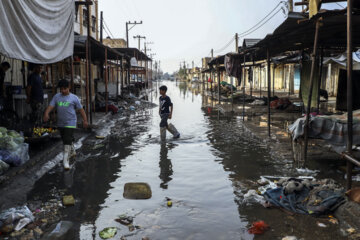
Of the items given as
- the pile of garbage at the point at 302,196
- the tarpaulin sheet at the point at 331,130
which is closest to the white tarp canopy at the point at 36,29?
the pile of garbage at the point at 302,196

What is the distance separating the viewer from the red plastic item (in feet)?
13.5

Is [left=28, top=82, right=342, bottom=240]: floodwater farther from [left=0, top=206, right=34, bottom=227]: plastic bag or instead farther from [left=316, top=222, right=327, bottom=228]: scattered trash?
[left=0, top=206, right=34, bottom=227]: plastic bag

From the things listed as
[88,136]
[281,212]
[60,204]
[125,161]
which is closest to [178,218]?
[281,212]

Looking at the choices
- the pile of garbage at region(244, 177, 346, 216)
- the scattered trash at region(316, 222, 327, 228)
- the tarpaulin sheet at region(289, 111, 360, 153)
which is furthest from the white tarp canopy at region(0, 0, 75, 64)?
the tarpaulin sheet at region(289, 111, 360, 153)

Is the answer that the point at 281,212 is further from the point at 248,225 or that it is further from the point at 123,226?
the point at 123,226

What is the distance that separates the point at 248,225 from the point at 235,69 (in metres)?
12.5

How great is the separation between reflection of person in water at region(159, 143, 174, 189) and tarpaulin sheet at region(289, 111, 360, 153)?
106 inches

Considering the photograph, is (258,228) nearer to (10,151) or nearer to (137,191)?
(137,191)

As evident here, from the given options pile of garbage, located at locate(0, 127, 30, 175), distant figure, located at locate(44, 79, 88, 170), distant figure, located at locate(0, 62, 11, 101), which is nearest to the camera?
pile of garbage, located at locate(0, 127, 30, 175)

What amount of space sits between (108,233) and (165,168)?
3.14 meters

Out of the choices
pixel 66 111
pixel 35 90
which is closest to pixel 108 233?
pixel 66 111

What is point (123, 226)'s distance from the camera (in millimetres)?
4262

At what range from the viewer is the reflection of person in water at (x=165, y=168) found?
617cm

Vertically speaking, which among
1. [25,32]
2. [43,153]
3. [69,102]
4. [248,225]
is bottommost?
[248,225]
